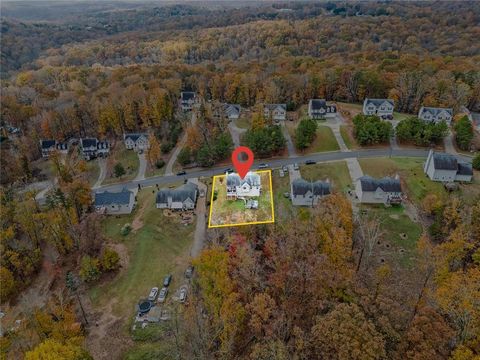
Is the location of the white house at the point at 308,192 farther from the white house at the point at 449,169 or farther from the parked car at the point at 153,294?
the parked car at the point at 153,294

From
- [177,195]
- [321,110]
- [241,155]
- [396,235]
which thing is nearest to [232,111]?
[241,155]

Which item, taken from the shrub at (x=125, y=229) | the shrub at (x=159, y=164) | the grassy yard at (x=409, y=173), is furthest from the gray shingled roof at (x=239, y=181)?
the shrub at (x=159, y=164)

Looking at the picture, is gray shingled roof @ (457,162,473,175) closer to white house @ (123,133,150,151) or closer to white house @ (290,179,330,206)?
white house @ (290,179,330,206)

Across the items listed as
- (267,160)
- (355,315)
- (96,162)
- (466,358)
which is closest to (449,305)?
(466,358)

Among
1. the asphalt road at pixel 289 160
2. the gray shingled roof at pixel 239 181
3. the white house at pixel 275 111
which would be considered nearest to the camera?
the gray shingled roof at pixel 239 181

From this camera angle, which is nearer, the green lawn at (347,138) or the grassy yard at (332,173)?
the grassy yard at (332,173)

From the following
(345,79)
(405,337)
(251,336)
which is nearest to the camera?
(405,337)

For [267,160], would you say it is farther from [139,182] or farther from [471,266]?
[471,266]

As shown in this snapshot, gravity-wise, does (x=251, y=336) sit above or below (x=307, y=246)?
below
